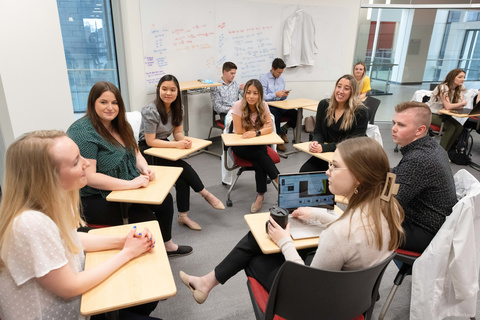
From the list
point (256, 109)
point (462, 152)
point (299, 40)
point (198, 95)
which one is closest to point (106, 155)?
point (256, 109)

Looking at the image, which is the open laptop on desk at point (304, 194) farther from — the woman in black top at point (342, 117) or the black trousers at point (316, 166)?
the black trousers at point (316, 166)

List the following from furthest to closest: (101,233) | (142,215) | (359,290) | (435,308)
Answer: (142,215), (435,308), (101,233), (359,290)

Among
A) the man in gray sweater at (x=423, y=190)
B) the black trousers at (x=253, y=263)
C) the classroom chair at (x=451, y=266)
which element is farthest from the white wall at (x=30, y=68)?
the classroom chair at (x=451, y=266)

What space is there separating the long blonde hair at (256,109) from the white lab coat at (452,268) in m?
1.98

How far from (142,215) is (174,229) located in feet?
2.56

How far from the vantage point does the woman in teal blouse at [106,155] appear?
1.95 metres

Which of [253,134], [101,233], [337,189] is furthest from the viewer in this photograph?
[253,134]

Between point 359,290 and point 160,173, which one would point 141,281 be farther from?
point 160,173

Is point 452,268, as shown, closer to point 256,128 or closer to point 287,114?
point 256,128

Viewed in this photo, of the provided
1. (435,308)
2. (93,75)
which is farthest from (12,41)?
(435,308)

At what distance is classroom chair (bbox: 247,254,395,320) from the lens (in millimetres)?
1015

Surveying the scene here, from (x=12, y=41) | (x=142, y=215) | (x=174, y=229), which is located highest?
(x=12, y=41)

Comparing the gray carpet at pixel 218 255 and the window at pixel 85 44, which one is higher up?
the window at pixel 85 44

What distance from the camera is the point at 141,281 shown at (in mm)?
1164
